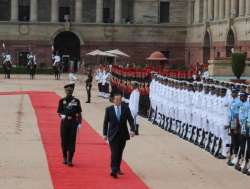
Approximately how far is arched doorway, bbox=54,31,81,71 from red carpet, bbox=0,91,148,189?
2218 inches

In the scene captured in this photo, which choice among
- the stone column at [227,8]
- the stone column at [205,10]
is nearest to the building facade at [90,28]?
the stone column at [205,10]

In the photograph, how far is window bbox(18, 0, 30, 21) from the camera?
88.2 meters

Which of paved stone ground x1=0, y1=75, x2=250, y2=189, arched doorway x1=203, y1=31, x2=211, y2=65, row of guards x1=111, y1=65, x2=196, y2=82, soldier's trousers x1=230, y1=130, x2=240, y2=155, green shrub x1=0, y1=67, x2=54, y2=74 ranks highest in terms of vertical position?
arched doorway x1=203, y1=31, x2=211, y2=65

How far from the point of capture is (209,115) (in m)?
23.5

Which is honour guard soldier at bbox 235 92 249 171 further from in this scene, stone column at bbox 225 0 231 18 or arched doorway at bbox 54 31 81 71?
arched doorway at bbox 54 31 81 71

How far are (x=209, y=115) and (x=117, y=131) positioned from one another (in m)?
5.21

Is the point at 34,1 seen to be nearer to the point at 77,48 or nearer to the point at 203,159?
the point at 77,48

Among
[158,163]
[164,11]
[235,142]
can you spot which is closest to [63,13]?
[164,11]

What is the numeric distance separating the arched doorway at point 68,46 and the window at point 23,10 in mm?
4095

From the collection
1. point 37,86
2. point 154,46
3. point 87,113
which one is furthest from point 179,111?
point 154,46

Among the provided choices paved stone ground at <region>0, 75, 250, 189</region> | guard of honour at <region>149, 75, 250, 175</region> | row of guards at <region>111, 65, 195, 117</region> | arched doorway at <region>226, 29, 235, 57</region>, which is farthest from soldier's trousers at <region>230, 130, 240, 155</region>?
arched doorway at <region>226, 29, 235, 57</region>

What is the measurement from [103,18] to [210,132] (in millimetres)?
66137

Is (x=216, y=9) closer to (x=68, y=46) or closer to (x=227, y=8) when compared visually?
(x=227, y=8)

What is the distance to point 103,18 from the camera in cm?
8906
